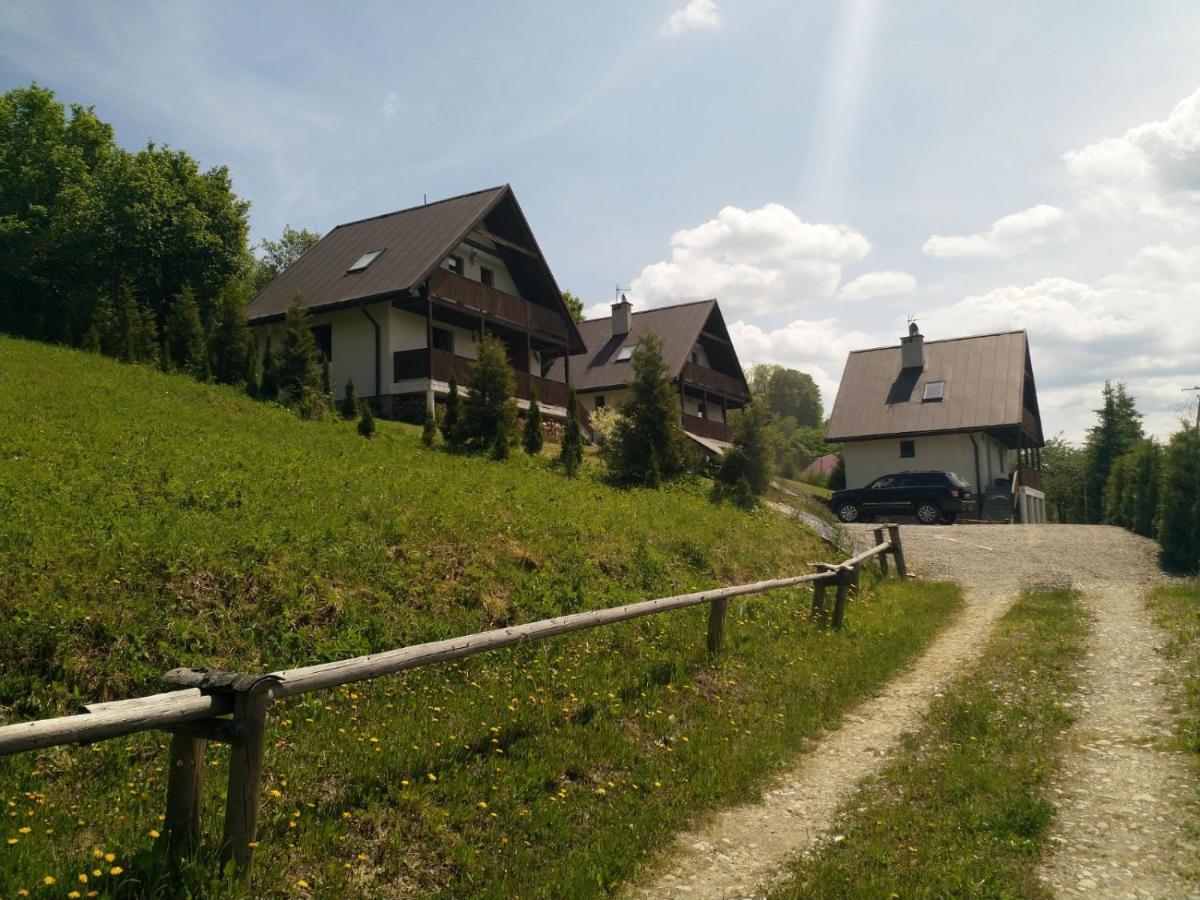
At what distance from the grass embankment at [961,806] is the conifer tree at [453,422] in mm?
12488

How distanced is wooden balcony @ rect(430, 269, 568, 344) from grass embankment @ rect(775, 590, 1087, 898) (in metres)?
19.9

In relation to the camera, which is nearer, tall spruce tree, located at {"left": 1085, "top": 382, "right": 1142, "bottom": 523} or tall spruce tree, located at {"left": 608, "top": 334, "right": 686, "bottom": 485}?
tall spruce tree, located at {"left": 608, "top": 334, "right": 686, "bottom": 485}

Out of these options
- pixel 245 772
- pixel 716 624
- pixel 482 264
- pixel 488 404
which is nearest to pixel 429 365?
pixel 488 404

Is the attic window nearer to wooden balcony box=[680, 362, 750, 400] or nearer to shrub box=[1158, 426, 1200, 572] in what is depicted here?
wooden balcony box=[680, 362, 750, 400]

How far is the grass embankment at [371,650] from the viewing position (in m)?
4.64

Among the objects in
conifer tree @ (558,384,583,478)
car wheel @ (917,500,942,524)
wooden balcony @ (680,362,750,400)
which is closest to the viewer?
conifer tree @ (558,384,583,478)

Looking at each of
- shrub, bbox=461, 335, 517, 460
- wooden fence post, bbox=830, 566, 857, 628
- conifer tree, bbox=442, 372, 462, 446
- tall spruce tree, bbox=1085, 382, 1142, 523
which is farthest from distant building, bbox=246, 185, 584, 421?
tall spruce tree, bbox=1085, 382, 1142, 523

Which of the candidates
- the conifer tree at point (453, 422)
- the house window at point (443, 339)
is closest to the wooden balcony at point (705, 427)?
the house window at point (443, 339)

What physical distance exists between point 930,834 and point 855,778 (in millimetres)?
1257

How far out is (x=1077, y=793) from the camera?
5996mm

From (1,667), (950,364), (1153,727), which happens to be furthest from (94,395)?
(950,364)

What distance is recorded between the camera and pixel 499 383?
19109 mm

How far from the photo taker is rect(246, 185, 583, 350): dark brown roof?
25.3 meters

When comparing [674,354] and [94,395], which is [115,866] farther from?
[674,354]
